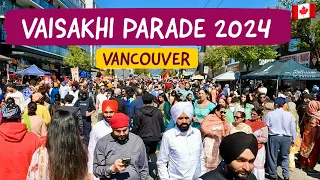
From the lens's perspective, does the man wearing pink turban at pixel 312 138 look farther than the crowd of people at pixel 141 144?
Yes

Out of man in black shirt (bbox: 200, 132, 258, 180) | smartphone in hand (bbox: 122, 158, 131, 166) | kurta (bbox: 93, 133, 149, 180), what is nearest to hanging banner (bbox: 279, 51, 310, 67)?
kurta (bbox: 93, 133, 149, 180)

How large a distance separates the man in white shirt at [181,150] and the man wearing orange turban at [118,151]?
0.56 meters

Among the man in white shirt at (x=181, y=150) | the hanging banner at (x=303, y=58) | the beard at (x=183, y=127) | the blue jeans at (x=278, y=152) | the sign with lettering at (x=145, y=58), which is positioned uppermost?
the hanging banner at (x=303, y=58)

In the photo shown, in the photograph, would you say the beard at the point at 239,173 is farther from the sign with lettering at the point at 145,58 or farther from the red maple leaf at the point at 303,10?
the red maple leaf at the point at 303,10

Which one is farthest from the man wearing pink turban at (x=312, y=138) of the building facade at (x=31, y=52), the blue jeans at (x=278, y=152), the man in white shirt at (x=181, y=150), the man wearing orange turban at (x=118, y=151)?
the building facade at (x=31, y=52)

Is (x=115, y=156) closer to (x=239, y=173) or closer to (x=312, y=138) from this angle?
(x=239, y=173)

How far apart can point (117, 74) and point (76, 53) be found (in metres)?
33.7

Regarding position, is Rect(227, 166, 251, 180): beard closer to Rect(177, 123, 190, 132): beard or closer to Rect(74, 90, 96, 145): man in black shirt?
Rect(177, 123, 190, 132): beard

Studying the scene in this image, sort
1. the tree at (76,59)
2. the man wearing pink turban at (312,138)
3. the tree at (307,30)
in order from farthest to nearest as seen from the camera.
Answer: the tree at (76,59) < the tree at (307,30) < the man wearing pink turban at (312,138)

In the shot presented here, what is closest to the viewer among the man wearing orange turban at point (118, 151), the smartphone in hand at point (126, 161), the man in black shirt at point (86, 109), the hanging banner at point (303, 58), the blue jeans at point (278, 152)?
the smartphone in hand at point (126, 161)

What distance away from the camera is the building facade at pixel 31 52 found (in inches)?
1457

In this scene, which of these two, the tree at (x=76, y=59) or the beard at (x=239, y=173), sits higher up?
the tree at (x=76, y=59)

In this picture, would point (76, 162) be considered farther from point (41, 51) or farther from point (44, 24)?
point (41, 51)

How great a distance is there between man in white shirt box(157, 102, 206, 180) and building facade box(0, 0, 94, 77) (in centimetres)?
3000
